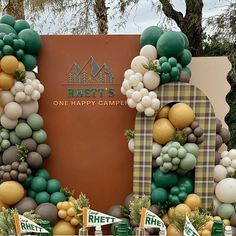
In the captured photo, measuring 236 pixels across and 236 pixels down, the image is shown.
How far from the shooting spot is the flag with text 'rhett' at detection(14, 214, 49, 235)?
2320 mm

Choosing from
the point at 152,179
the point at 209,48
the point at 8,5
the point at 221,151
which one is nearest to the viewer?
the point at 152,179

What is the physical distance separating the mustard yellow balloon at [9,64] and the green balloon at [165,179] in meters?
1.45

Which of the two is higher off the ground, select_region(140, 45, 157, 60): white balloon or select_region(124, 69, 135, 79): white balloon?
select_region(140, 45, 157, 60): white balloon

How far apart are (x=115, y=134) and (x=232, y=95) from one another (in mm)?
2954

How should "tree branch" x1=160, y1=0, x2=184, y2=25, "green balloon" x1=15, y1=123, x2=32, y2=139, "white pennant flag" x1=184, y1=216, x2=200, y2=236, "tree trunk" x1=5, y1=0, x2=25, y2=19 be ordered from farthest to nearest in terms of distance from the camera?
"tree trunk" x1=5, y1=0, x2=25, y2=19 → "tree branch" x1=160, y1=0, x2=184, y2=25 → "green balloon" x1=15, y1=123, x2=32, y2=139 → "white pennant flag" x1=184, y1=216, x2=200, y2=236

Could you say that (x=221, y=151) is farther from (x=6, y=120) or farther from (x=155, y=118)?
(x=6, y=120)

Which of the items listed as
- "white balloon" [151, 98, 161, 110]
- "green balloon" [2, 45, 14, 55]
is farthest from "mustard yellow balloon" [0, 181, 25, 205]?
"white balloon" [151, 98, 161, 110]

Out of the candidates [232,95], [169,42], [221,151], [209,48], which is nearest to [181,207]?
[221,151]

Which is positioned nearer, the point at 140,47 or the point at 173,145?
the point at 173,145

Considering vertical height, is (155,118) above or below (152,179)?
above

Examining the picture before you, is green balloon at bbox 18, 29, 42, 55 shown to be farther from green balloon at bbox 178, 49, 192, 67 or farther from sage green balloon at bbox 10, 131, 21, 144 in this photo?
green balloon at bbox 178, 49, 192, 67

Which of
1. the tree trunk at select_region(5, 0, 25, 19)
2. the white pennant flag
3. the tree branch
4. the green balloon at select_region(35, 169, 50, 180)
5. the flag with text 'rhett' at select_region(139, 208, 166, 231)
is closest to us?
the white pennant flag

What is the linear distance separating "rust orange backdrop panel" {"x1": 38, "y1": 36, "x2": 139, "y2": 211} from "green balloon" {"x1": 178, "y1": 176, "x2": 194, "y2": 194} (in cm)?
50

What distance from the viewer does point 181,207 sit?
10.9 ft
